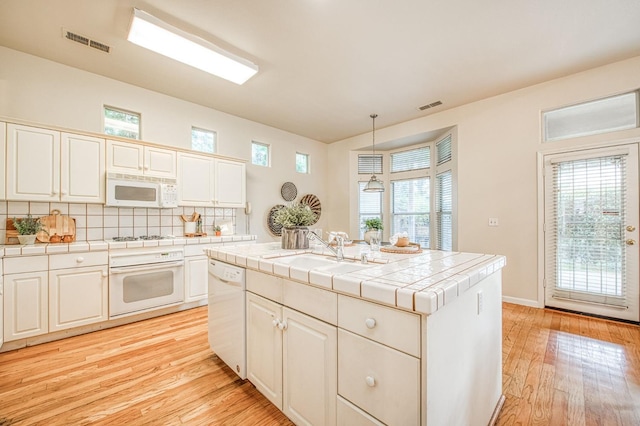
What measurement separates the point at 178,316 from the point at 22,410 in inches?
61.7

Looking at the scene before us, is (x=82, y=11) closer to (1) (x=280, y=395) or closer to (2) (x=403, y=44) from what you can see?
(2) (x=403, y=44)

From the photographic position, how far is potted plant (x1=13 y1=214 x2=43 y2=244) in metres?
2.48

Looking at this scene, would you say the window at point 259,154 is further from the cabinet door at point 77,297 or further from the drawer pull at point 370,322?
the drawer pull at point 370,322

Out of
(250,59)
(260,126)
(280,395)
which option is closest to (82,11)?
(250,59)

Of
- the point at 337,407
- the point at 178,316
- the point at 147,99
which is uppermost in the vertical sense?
the point at 147,99

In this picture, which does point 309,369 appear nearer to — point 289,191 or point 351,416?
point 351,416

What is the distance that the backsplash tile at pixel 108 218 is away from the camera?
2719 mm

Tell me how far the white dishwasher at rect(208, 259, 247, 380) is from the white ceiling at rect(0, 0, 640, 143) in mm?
2162

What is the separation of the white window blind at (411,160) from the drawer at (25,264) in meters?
5.45

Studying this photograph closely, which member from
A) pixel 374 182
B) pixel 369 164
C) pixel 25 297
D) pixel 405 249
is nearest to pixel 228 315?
pixel 405 249

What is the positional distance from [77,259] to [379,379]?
3082 millimetres

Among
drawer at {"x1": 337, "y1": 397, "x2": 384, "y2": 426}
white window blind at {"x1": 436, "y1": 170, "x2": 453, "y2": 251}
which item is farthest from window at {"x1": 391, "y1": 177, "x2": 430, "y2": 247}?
drawer at {"x1": 337, "y1": 397, "x2": 384, "y2": 426}

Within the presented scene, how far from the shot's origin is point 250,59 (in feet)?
9.43

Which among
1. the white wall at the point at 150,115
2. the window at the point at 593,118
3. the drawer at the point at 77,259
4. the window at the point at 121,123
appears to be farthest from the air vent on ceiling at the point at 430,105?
the drawer at the point at 77,259
